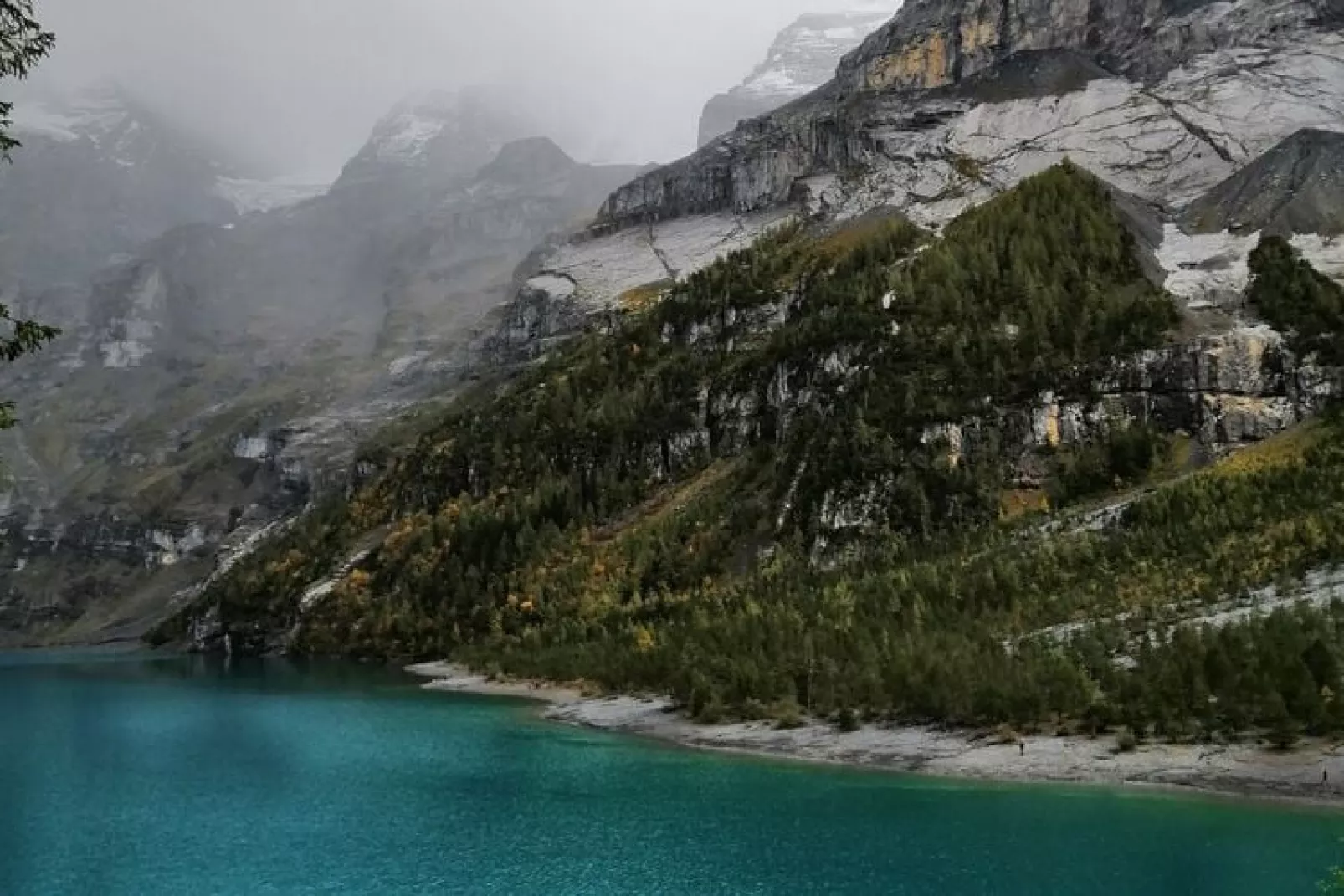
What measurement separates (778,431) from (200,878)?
126 metres

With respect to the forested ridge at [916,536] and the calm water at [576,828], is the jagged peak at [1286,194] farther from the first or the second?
the calm water at [576,828]

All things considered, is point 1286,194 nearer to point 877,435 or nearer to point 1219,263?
point 1219,263

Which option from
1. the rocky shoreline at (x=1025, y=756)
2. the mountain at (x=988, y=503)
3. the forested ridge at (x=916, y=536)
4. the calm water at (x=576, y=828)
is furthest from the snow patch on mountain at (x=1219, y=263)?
the calm water at (x=576, y=828)

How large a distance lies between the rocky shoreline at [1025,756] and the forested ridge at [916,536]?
2205 millimetres

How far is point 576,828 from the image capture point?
5906cm

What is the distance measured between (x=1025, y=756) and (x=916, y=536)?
216 feet

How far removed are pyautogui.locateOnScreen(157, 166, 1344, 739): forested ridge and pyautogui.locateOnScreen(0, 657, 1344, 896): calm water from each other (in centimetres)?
1170

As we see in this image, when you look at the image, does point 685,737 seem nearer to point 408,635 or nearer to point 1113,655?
point 1113,655

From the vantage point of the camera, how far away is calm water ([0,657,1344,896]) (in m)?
46.6

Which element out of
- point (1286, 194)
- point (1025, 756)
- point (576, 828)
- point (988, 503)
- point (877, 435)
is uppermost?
point (1286, 194)

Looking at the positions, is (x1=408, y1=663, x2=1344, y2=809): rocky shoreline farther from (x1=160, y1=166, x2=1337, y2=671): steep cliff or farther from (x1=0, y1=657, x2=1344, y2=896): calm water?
(x1=160, y1=166, x2=1337, y2=671): steep cliff

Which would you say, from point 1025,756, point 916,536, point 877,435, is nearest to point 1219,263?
point 877,435

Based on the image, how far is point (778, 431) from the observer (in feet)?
554

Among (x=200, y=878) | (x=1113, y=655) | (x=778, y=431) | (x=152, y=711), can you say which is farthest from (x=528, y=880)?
(x=778, y=431)
